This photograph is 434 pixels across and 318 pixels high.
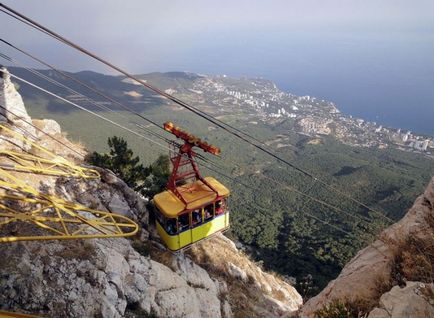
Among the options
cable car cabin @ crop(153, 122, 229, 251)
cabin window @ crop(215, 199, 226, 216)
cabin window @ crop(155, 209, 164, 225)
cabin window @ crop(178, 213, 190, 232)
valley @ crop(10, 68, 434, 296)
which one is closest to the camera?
cable car cabin @ crop(153, 122, 229, 251)

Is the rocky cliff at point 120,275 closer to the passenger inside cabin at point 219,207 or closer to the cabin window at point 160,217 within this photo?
the cabin window at point 160,217

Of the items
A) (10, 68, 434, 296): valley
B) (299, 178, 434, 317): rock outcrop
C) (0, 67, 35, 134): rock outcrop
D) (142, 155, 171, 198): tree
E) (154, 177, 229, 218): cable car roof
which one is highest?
(0, 67, 35, 134): rock outcrop

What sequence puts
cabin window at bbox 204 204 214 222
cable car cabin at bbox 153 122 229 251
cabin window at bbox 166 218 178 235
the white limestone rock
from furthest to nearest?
cabin window at bbox 204 204 214 222 < cabin window at bbox 166 218 178 235 < cable car cabin at bbox 153 122 229 251 < the white limestone rock

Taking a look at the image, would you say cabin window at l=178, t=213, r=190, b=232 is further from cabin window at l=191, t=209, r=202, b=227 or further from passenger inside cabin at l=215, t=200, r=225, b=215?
passenger inside cabin at l=215, t=200, r=225, b=215

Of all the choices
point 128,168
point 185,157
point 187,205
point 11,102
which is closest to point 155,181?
point 128,168

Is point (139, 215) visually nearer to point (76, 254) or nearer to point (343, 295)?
point (76, 254)

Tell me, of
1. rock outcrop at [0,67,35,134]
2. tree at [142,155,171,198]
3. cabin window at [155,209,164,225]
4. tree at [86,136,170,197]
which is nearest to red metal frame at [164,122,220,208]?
cabin window at [155,209,164,225]

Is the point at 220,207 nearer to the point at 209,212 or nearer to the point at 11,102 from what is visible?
the point at 209,212
